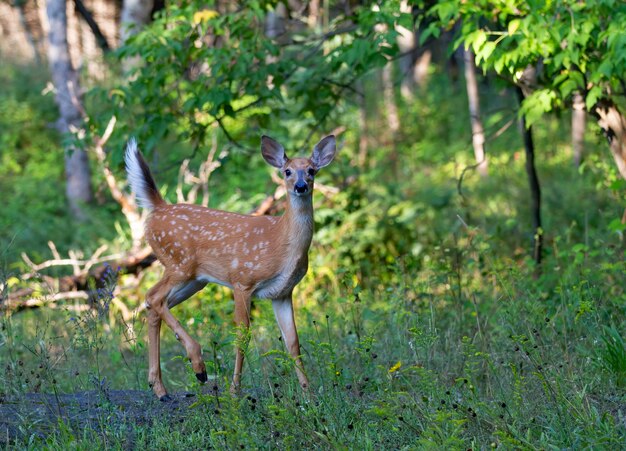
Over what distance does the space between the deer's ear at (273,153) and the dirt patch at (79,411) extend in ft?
5.50

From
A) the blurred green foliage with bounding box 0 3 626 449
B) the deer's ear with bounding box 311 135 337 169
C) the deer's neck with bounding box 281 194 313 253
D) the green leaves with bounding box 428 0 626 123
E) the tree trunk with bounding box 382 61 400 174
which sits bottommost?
the tree trunk with bounding box 382 61 400 174

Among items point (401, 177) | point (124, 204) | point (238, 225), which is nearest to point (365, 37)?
point (238, 225)

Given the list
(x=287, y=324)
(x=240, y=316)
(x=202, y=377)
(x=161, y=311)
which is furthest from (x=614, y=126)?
(x=202, y=377)

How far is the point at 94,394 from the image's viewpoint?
17.6 ft

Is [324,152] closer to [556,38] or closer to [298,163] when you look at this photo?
[298,163]

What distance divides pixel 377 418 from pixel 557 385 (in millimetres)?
944

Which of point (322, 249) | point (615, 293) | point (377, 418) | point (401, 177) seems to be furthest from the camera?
point (401, 177)

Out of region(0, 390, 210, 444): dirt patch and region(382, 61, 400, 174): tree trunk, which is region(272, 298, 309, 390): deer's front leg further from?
region(382, 61, 400, 174): tree trunk

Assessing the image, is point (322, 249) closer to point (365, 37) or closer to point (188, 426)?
point (365, 37)

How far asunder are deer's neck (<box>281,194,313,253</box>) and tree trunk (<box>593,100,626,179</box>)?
2.74 metres

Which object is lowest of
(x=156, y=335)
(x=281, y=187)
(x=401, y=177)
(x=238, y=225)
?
(x=401, y=177)

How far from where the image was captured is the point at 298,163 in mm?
5855

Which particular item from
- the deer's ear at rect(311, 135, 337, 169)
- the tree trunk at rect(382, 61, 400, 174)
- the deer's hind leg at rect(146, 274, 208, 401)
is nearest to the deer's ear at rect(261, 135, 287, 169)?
the deer's ear at rect(311, 135, 337, 169)

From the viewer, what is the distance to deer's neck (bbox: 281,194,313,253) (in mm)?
5781
